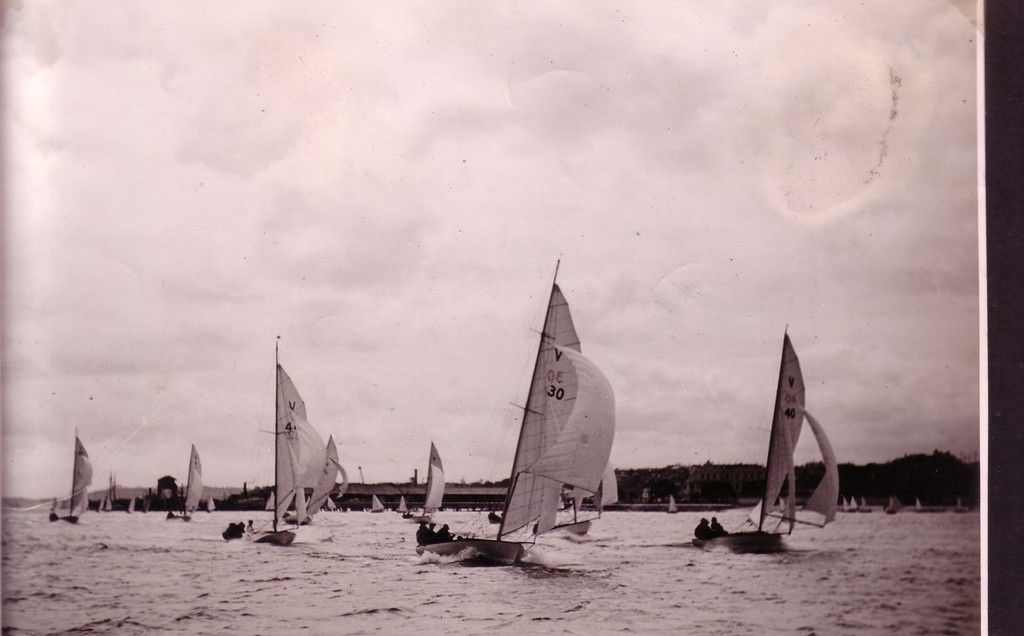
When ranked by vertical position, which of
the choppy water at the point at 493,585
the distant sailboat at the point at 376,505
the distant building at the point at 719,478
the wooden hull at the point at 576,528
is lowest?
the choppy water at the point at 493,585

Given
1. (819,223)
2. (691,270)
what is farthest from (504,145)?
(819,223)

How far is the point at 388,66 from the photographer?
363 cm

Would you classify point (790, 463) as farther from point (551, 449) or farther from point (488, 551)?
point (488, 551)

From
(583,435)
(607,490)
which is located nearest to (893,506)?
(607,490)

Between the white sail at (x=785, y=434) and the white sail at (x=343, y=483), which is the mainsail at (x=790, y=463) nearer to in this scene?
the white sail at (x=785, y=434)

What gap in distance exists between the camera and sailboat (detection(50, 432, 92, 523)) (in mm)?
3518

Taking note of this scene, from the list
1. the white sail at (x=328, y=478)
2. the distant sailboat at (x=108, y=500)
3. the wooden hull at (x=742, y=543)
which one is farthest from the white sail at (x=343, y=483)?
the wooden hull at (x=742, y=543)

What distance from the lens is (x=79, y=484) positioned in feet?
11.6

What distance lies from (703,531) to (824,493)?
49 centimetres

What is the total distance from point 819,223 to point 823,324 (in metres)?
0.39

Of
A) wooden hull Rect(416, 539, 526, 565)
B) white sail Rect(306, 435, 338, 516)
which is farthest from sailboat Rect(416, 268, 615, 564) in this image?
white sail Rect(306, 435, 338, 516)

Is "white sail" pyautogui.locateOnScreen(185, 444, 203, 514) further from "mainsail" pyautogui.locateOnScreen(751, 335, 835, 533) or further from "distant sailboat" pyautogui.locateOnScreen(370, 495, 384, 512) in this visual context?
"mainsail" pyautogui.locateOnScreen(751, 335, 835, 533)

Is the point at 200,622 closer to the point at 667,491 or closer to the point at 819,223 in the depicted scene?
the point at 667,491

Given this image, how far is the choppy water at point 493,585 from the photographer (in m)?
3.62
